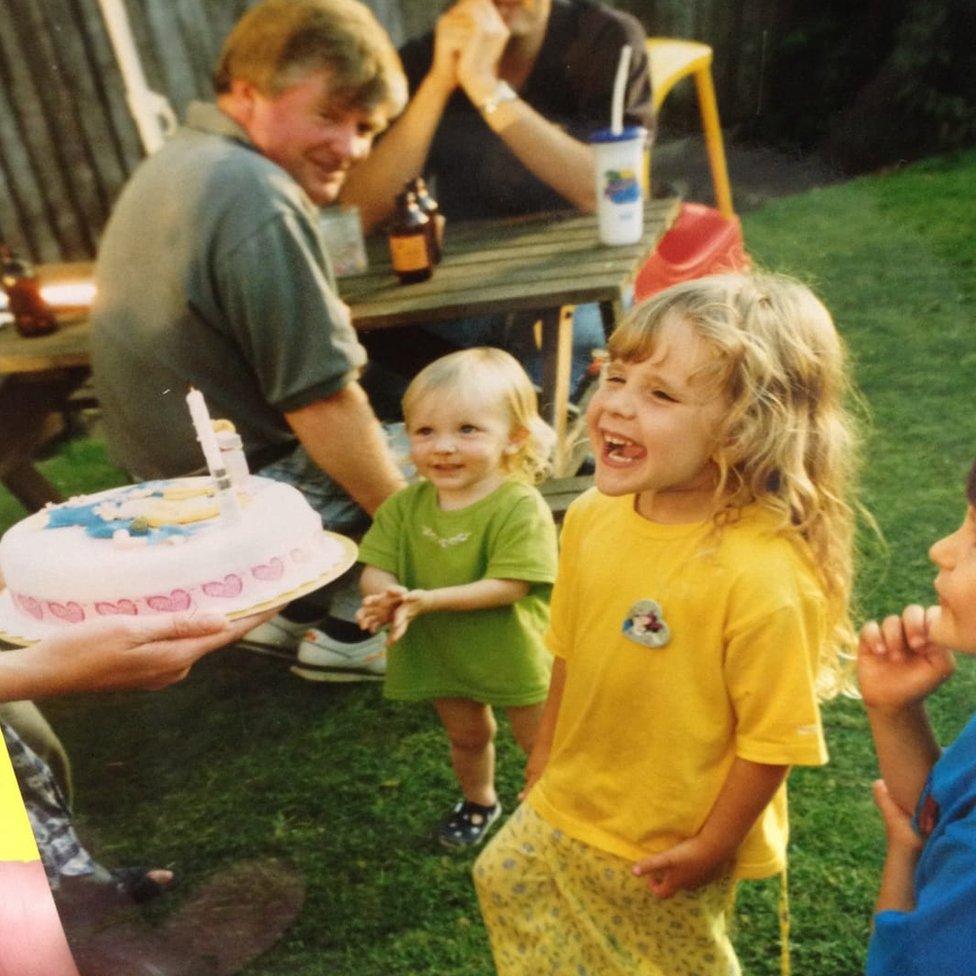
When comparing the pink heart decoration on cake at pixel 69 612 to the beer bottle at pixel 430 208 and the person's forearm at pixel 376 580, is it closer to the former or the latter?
the person's forearm at pixel 376 580

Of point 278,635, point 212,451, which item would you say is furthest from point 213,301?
point 278,635

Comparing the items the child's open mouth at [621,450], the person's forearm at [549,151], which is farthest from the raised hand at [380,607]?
the person's forearm at [549,151]

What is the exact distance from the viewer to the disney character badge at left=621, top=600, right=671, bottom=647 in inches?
49.2

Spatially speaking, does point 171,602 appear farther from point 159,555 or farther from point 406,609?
point 406,609

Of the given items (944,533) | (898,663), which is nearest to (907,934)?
(898,663)

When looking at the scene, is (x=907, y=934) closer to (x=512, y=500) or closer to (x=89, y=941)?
(x=512, y=500)

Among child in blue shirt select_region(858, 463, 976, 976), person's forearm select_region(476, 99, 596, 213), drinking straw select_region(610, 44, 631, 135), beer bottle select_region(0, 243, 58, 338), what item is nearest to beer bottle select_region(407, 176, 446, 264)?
person's forearm select_region(476, 99, 596, 213)

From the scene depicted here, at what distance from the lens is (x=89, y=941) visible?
1.72 metres

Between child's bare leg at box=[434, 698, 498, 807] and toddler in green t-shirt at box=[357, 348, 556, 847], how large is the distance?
0.32 ft

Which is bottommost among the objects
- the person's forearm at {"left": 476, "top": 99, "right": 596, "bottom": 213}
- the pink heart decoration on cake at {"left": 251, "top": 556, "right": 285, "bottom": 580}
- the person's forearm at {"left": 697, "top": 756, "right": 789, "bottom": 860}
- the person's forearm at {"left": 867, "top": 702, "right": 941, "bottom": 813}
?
the person's forearm at {"left": 697, "top": 756, "right": 789, "bottom": 860}

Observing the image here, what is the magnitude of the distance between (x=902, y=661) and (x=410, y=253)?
745 mm

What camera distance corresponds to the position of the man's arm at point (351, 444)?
48.4 inches

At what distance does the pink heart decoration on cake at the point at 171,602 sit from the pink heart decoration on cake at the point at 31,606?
0.14 m

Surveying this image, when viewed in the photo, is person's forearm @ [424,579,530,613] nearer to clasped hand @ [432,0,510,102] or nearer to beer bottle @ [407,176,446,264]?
beer bottle @ [407,176,446,264]
